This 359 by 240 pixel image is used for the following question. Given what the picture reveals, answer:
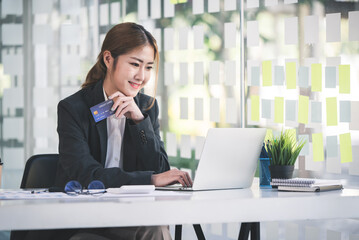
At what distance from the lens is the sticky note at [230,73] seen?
12.2 feet

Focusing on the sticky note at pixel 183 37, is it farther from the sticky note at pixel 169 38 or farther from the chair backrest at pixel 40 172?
the chair backrest at pixel 40 172

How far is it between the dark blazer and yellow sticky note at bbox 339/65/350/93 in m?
1.32

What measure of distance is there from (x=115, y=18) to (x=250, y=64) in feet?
3.98

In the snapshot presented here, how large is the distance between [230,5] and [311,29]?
626 millimetres

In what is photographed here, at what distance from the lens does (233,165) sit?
6.18 feet

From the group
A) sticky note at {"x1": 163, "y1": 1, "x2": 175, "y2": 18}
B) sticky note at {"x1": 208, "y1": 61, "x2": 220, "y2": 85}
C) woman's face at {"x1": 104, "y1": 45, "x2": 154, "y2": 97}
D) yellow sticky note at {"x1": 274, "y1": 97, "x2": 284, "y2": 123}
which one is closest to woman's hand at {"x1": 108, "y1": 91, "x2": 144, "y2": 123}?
woman's face at {"x1": 104, "y1": 45, "x2": 154, "y2": 97}

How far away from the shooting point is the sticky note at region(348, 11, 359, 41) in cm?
324

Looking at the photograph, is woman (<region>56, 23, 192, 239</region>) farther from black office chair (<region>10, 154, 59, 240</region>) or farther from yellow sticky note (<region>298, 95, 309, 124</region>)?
yellow sticky note (<region>298, 95, 309, 124</region>)

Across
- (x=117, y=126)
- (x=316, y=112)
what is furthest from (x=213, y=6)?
(x=117, y=126)

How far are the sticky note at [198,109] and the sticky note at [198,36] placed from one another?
1.25 feet

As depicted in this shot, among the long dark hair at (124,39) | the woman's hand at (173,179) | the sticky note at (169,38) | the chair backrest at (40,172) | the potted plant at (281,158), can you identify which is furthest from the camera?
the sticky note at (169,38)

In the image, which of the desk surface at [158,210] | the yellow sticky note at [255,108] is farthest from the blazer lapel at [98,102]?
the yellow sticky note at [255,108]

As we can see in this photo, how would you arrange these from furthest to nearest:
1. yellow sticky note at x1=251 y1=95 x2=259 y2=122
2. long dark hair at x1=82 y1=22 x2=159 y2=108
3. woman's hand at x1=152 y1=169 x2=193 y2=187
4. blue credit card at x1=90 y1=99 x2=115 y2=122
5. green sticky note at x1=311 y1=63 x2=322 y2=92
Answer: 1. yellow sticky note at x1=251 y1=95 x2=259 y2=122
2. green sticky note at x1=311 y1=63 x2=322 y2=92
3. long dark hair at x1=82 y1=22 x2=159 y2=108
4. blue credit card at x1=90 y1=99 x2=115 y2=122
5. woman's hand at x1=152 y1=169 x2=193 y2=187

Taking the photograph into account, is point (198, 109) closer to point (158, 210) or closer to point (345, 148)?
point (345, 148)
